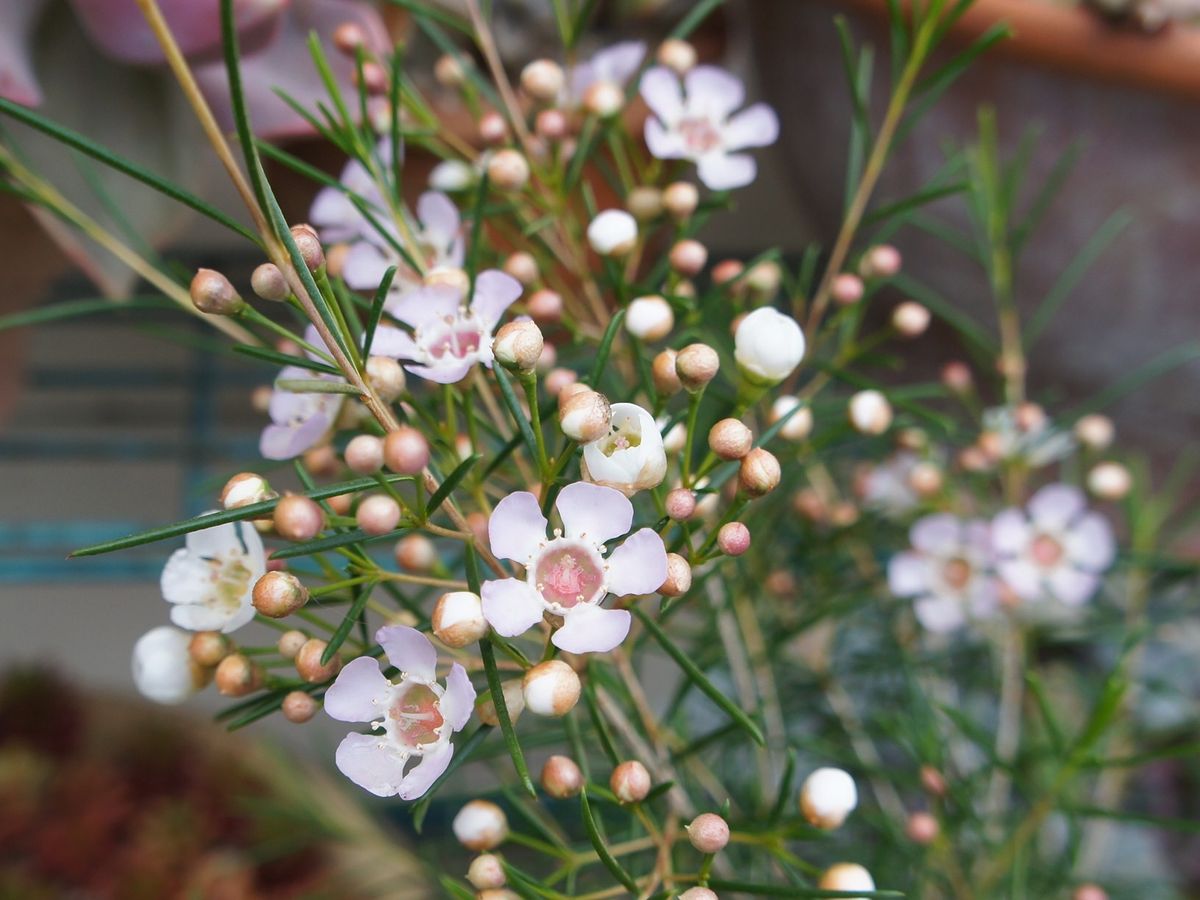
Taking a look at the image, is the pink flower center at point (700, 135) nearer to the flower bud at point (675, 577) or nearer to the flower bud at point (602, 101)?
the flower bud at point (602, 101)

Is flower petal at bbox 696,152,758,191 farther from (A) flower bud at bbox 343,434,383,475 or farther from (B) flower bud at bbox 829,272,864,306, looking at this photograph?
(A) flower bud at bbox 343,434,383,475

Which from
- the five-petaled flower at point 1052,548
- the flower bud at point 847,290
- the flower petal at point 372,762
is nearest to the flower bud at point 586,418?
the flower petal at point 372,762

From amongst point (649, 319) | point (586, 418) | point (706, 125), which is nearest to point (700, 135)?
point (706, 125)

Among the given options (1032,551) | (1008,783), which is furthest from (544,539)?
(1008,783)

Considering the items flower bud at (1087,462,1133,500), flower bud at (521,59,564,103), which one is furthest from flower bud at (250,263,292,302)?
flower bud at (1087,462,1133,500)

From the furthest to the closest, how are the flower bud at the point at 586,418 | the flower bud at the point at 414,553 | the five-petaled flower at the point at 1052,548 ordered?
1. the five-petaled flower at the point at 1052,548
2. the flower bud at the point at 414,553
3. the flower bud at the point at 586,418

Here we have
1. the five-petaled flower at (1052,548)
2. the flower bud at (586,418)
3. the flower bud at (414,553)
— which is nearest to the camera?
the flower bud at (586,418)
